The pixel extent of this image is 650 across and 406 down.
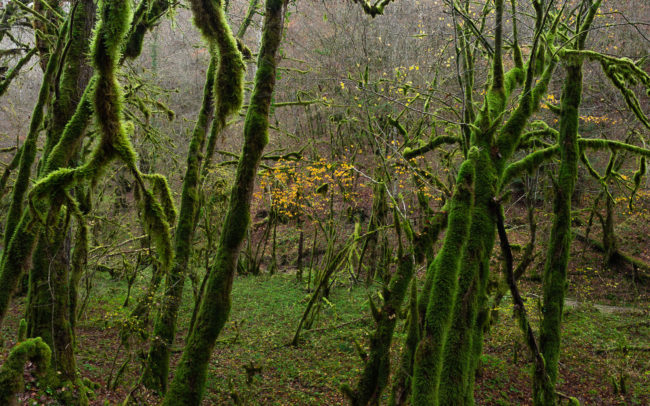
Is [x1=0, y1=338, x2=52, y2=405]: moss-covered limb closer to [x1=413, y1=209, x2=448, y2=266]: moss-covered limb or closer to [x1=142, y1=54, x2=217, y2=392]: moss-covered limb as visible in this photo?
[x1=142, y1=54, x2=217, y2=392]: moss-covered limb

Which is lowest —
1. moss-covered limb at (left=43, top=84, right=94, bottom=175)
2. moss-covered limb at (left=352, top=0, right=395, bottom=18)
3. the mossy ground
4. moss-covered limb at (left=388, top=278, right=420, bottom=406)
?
Result: the mossy ground

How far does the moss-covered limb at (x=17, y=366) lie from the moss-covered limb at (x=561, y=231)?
4823mm

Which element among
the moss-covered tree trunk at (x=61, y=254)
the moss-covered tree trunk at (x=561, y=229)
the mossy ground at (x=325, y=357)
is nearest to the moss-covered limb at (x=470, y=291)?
the moss-covered tree trunk at (x=561, y=229)

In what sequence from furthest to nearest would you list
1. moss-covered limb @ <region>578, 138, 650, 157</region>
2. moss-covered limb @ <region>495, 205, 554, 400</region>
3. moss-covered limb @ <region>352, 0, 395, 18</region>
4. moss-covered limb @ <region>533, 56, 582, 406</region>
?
1. moss-covered limb @ <region>578, 138, 650, 157</region>
2. moss-covered limb @ <region>533, 56, 582, 406</region>
3. moss-covered limb @ <region>352, 0, 395, 18</region>
4. moss-covered limb @ <region>495, 205, 554, 400</region>

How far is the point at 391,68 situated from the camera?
15703 millimetres

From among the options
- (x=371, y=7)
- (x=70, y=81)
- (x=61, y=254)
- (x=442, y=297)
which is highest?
(x=371, y=7)

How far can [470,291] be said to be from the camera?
3.87 metres

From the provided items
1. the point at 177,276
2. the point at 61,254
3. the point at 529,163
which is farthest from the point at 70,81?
the point at 529,163

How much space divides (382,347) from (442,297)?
2.46 m

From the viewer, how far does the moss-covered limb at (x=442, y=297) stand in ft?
11.2

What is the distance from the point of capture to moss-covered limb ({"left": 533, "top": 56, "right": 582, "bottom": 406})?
15.0 ft

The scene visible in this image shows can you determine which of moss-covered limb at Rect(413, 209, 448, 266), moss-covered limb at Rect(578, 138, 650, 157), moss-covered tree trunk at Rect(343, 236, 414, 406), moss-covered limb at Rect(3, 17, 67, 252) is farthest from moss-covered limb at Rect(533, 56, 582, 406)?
moss-covered limb at Rect(3, 17, 67, 252)

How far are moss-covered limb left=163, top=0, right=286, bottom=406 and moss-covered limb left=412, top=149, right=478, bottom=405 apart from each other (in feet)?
5.91

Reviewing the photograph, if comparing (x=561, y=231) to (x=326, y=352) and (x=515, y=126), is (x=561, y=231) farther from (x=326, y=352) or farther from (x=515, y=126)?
(x=326, y=352)
